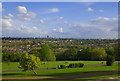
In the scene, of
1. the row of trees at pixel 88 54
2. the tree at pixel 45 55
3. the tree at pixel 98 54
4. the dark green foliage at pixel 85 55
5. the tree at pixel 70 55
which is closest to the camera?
the tree at pixel 45 55

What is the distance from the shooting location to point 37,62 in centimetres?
2095

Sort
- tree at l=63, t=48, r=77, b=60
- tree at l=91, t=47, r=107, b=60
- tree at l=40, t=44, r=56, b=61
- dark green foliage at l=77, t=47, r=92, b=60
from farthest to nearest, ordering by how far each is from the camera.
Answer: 1. tree at l=63, t=48, r=77, b=60
2. dark green foliage at l=77, t=47, r=92, b=60
3. tree at l=91, t=47, r=107, b=60
4. tree at l=40, t=44, r=56, b=61

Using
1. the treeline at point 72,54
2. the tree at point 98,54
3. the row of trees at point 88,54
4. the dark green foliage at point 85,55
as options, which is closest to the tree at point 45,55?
the treeline at point 72,54

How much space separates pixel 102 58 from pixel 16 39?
232ft

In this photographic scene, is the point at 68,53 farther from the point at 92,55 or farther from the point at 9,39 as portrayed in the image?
the point at 9,39

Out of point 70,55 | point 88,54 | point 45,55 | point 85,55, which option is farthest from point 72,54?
A: point 45,55

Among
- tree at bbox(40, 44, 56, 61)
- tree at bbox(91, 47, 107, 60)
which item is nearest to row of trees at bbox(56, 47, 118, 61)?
tree at bbox(91, 47, 107, 60)

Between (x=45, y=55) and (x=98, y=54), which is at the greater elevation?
(x=45, y=55)

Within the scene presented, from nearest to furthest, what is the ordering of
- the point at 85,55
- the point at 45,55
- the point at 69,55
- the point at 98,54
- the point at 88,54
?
the point at 45,55 < the point at 98,54 < the point at 88,54 < the point at 85,55 < the point at 69,55

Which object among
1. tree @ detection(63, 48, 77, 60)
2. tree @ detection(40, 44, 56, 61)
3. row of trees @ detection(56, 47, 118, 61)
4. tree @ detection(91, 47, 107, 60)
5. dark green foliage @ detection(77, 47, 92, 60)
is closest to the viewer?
tree @ detection(40, 44, 56, 61)

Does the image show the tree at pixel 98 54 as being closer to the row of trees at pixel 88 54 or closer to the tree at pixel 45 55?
the row of trees at pixel 88 54

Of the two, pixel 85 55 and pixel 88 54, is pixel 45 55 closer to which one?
pixel 85 55

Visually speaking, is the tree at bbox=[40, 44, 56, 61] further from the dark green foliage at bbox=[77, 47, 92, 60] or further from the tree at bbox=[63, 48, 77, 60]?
the dark green foliage at bbox=[77, 47, 92, 60]

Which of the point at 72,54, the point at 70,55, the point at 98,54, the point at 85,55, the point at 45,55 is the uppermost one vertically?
the point at 45,55
